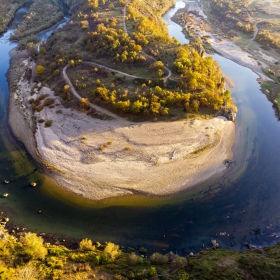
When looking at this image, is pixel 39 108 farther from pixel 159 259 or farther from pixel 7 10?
pixel 7 10

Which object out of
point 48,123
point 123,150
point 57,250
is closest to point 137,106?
point 123,150

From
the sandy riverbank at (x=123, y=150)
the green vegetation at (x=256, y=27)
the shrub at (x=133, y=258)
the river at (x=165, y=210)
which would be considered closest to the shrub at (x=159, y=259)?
the shrub at (x=133, y=258)

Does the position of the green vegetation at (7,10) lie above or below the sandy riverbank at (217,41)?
below

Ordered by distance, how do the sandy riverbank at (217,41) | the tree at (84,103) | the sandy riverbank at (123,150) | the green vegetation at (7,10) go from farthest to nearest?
the green vegetation at (7,10) < the sandy riverbank at (217,41) < the tree at (84,103) < the sandy riverbank at (123,150)

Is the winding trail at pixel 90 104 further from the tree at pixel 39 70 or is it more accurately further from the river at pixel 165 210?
the river at pixel 165 210

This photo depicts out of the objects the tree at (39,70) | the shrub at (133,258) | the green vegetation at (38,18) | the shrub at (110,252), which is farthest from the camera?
the green vegetation at (38,18)

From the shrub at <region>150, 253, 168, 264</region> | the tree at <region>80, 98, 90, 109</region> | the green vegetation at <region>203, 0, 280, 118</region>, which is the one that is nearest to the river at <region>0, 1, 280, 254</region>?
the shrub at <region>150, 253, 168, 264</region>
